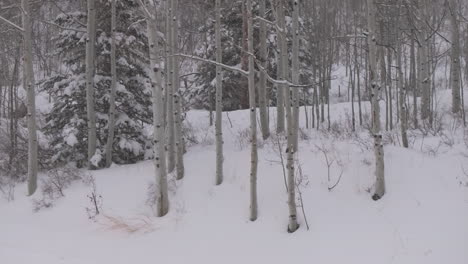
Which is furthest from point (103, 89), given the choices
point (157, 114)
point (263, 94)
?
point (263, 94)

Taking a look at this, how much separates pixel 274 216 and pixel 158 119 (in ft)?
10.4

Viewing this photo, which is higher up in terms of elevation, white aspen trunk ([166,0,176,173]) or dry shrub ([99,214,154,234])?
white aspen trunk ([166,0,176,173])

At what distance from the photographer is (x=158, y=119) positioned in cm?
878

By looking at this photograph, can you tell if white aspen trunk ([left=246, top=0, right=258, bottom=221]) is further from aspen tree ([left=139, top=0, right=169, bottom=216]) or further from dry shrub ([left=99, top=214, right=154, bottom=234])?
dry shrub ([left=99, top=214, right=154, bottom=234])

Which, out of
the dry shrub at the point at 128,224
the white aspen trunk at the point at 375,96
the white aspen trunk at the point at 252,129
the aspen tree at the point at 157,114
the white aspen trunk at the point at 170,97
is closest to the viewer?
the white aspen trunk at the point at 375,96

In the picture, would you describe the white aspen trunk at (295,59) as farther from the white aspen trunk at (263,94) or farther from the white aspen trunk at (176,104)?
the white aspen trunk at (176,104)

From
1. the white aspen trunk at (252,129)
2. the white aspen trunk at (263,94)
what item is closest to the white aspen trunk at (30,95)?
the white aspen trunk at (263,94)

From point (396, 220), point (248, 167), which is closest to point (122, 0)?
point (248, 167)

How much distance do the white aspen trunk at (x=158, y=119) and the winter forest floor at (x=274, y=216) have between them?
38 centimetres

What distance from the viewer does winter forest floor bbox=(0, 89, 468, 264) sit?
6695 mm

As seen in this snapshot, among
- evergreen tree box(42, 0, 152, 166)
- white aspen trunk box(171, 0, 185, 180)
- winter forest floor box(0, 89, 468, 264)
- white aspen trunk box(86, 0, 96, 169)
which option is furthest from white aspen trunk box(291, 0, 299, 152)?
white aspen trunk box(86, 0, 96, 169)

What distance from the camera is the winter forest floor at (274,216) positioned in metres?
6.70

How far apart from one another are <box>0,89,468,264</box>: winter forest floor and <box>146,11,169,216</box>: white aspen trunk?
0.38m

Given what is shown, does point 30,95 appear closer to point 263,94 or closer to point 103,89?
point 103,89
